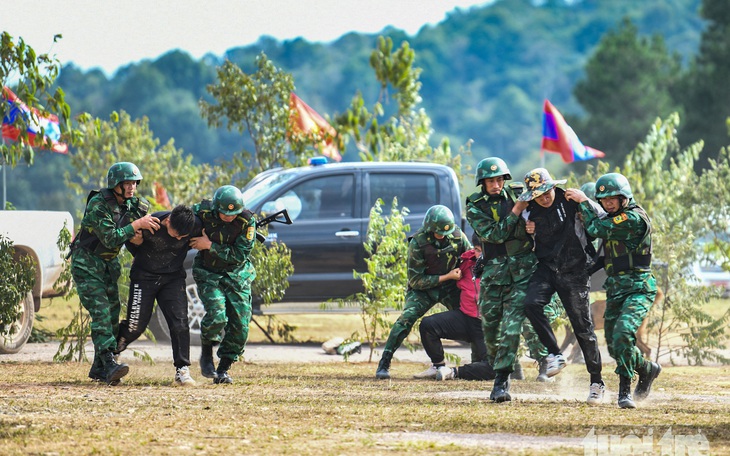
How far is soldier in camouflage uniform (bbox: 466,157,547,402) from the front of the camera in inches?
365

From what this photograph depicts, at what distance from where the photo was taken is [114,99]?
130125 mm

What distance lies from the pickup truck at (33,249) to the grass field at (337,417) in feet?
4.10

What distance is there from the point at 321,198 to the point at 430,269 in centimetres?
303

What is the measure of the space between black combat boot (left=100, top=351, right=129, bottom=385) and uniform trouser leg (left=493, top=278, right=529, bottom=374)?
288cm

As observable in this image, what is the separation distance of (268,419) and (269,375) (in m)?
3.34

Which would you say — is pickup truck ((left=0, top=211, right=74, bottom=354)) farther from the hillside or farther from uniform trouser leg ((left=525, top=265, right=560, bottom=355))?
the hillside

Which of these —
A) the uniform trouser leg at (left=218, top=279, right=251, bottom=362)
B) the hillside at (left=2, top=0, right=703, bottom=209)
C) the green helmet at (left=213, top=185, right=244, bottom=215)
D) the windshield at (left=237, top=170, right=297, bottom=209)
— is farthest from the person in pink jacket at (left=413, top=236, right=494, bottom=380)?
the hillside at (left=2, top=0, right=703, bottom=209)

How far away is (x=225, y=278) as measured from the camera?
34.0 feet

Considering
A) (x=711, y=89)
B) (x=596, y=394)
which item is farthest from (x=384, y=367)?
(x=711, y=89)

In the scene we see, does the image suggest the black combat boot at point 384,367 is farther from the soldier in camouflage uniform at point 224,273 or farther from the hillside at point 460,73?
the hillside at point 460,73

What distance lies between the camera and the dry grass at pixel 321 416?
22.8 feet

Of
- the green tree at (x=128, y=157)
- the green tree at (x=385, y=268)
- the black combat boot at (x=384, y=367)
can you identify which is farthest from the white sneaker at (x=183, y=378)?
the green tree at (x=128, y=157)

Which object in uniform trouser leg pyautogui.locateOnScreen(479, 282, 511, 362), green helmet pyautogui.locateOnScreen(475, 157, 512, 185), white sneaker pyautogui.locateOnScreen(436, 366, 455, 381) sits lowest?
white sneaker pyautogui.locateOnScreen(436, 366, 455, 381)

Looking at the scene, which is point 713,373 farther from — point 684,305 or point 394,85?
point 394,85
